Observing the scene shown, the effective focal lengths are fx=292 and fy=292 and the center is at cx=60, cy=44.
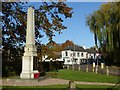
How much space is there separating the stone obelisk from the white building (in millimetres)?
88341

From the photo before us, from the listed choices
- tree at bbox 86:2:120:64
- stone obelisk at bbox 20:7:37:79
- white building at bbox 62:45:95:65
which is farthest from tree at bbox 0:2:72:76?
white building at bbox 62:45:95:65

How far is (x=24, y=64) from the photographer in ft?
74.9

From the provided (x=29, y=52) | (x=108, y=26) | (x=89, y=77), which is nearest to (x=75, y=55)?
(x=108, y=26)

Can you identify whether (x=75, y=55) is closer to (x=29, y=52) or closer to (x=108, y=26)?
(x=108, y=26)

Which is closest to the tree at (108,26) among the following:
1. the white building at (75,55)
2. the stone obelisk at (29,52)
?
the stone obelisk at (29,52)

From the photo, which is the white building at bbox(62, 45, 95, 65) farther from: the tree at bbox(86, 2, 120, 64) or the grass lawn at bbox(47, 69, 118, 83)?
the grass lawn at bbox(47, 69, 118, 83)

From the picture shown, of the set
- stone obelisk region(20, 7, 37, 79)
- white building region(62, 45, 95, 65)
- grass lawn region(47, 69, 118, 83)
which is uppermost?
white building region(62, 45, 95, 65)

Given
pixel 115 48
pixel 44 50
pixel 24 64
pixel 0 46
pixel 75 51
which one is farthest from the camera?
pixel 75 51

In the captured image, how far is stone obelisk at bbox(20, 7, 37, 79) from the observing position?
22.6 meters

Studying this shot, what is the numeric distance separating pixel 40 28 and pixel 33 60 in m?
4.71

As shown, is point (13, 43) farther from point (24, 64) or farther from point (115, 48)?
point (115, 48)

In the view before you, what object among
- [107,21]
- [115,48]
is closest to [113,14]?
[107,21]

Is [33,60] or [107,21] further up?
[107,21]

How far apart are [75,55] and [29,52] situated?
9578cm
